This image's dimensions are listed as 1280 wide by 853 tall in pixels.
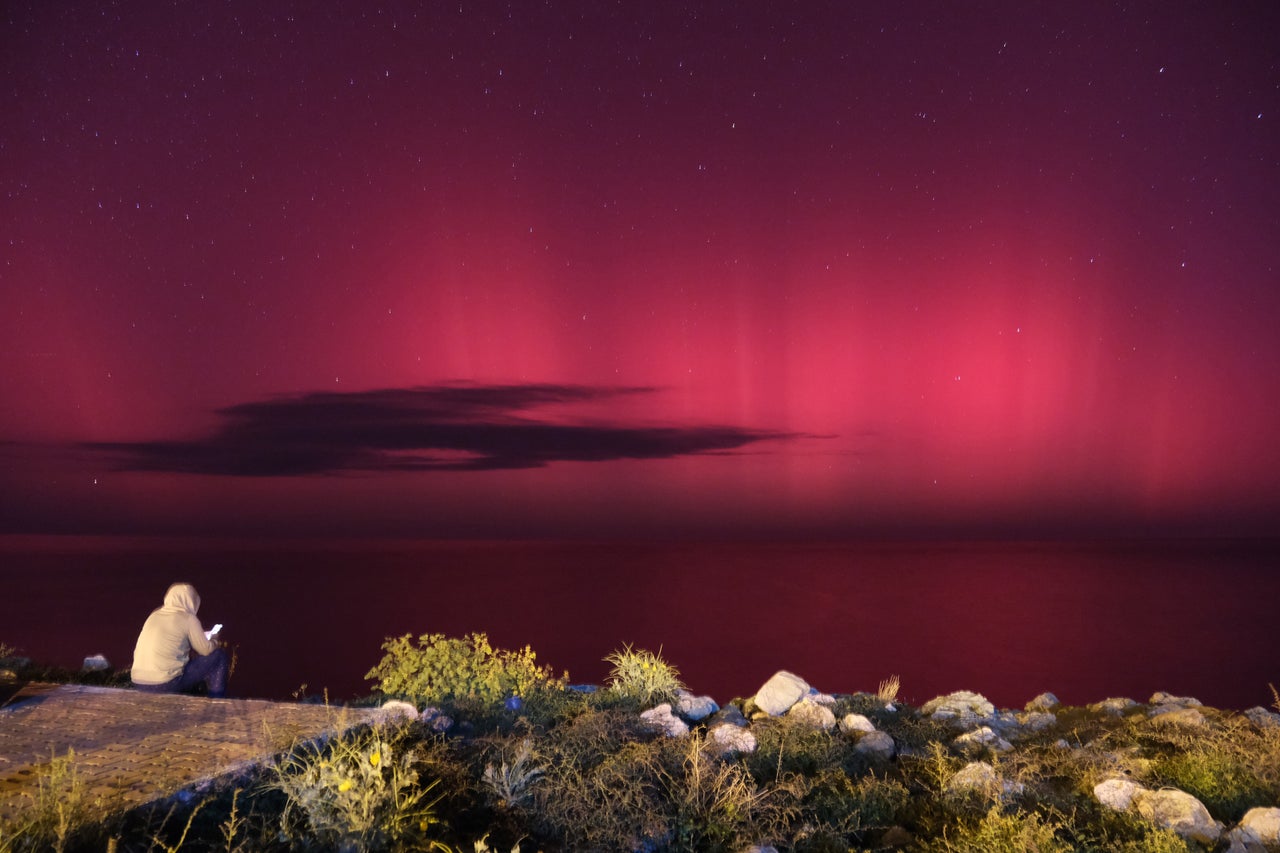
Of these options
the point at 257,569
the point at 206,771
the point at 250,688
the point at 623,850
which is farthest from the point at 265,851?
the point at 257,569

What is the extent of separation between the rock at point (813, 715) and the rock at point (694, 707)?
998 mm

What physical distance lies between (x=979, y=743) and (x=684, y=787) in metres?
3.64

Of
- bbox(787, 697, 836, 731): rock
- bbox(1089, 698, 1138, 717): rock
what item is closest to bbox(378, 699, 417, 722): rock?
bbox(787, 697, 836, 731): rock

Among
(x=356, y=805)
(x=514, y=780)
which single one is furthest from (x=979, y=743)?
(x=356, y=805)

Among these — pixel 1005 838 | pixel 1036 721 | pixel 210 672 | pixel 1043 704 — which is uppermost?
pixel 210 672

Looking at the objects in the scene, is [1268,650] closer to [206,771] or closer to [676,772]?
[676,772]

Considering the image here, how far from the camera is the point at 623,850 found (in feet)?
15.5

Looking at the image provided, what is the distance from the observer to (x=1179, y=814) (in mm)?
5266

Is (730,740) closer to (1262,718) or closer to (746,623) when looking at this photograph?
(1262,718)

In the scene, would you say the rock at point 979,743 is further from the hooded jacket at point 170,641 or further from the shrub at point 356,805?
the hooded jacket at point 170,641

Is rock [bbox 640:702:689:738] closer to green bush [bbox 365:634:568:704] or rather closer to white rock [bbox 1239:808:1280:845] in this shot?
green bush [bbox 365:634:568:704]

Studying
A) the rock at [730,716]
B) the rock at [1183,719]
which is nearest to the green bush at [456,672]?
the rock at [730,716]

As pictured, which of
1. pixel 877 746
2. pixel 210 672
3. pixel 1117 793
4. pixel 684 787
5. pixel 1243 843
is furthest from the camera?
pixel 210 672

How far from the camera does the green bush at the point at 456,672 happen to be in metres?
8.97
